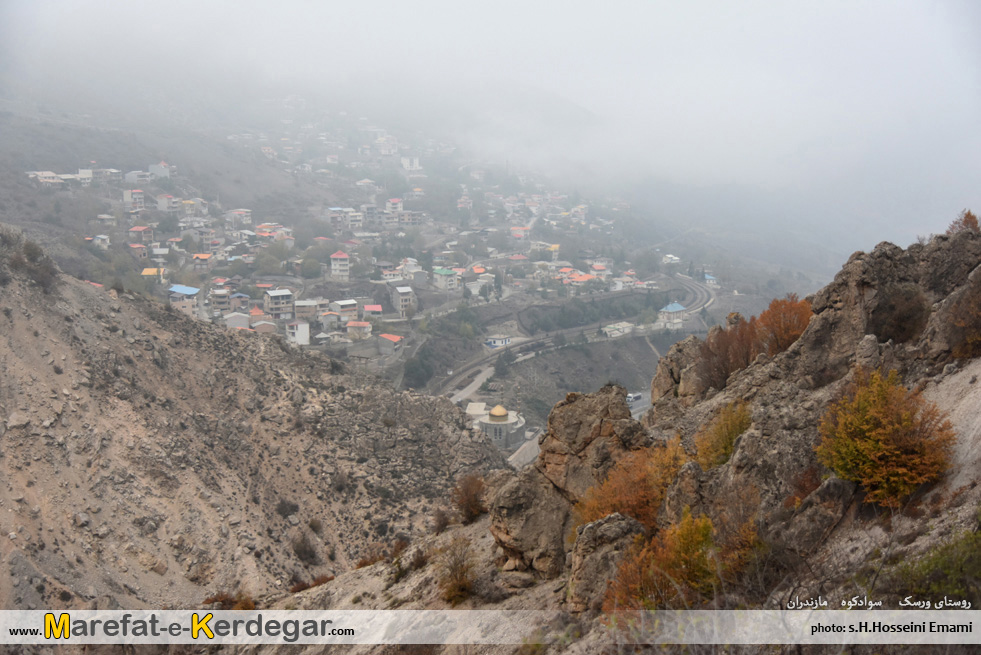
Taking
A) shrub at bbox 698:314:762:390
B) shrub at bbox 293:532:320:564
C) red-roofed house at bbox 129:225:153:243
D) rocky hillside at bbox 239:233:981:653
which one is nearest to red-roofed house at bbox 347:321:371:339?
red-roofed house at bbox 129:225:153:243

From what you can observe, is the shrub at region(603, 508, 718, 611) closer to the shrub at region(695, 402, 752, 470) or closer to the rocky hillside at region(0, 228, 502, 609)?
the shrub at region(695, 402, 752, 470)

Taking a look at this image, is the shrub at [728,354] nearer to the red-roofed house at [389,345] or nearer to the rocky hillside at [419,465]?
the rocky hillside at [419,465]

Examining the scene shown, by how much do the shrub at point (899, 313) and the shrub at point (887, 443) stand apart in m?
2.96

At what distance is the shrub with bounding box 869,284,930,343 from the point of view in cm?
1035

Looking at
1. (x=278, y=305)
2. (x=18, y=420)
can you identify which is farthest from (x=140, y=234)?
(x=18, y=420)

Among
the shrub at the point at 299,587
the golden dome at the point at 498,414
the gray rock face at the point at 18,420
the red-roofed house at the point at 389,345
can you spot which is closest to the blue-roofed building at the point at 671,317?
the red-roofed house at the point at 389,345

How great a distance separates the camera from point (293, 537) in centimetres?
1681

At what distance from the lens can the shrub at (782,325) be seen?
1320 centimetres

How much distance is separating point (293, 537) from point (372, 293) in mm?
44107

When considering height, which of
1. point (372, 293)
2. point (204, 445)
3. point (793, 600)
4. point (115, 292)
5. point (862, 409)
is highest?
point (862, 409)

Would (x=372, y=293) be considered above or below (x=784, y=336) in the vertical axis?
below

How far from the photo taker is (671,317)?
6141 cm

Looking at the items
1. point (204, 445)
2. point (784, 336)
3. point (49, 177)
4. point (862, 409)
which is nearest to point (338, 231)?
point (49, 177)

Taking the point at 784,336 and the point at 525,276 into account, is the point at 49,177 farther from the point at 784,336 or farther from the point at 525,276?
the point at 784,336
